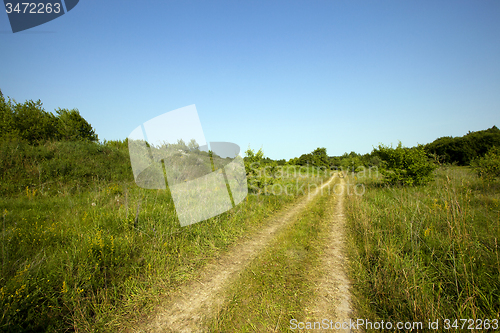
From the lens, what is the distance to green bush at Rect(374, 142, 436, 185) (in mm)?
12664

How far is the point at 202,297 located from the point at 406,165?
1549cm

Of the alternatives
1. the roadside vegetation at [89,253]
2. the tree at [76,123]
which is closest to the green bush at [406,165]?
the roadside vegetation at [89,253]

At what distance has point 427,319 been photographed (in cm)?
237

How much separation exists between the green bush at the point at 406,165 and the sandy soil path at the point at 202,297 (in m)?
12.9

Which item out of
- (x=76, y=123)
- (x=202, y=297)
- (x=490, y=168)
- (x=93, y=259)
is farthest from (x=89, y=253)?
(x=76, y=123)

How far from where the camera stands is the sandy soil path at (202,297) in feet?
8.72

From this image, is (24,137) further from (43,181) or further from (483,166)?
(483,166)

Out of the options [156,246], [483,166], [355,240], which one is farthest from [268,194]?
[483,166]

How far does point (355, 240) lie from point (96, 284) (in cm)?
598

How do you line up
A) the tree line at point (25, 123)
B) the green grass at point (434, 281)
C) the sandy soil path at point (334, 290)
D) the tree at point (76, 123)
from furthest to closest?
the tree at point (76, 123) < the tree line at point (25, 123) < the sandy soil path at point (334, 290) < the green grass at point (434, 281)

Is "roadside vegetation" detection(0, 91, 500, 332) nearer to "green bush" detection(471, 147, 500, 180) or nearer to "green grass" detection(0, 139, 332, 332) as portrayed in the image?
"green grass" detection(0, 139, 332, 332)

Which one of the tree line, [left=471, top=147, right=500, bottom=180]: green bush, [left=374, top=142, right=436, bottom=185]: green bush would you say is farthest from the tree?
[left=471, top=147, right=500, bottom=180]: green bush

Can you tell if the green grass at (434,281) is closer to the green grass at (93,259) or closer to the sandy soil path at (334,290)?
the sandy soil path at (334,290)

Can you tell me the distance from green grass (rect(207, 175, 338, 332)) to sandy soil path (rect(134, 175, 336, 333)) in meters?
0.19
